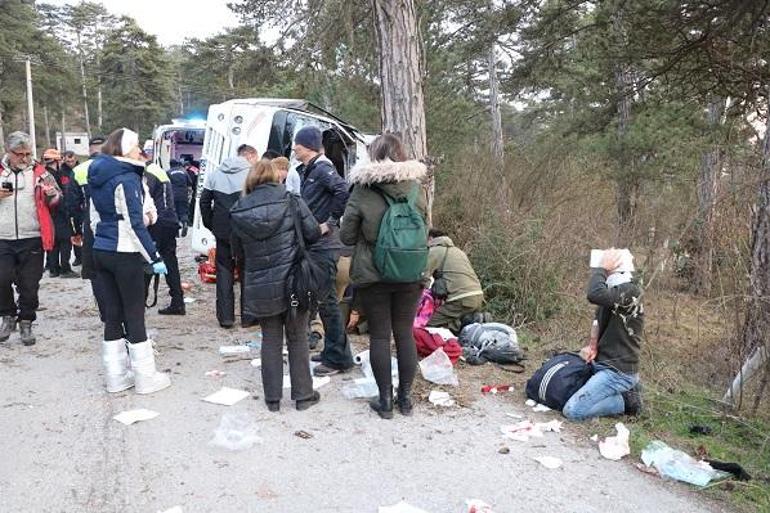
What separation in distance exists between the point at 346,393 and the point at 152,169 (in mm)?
3287

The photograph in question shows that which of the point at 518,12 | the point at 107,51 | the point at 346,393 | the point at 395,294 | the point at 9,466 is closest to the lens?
the point at 9,466

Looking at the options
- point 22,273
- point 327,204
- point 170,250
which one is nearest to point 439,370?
point 327,204

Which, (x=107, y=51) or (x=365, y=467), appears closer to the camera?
(x=365, y=467)

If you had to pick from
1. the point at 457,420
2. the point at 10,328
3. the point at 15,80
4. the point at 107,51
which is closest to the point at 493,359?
the point at 457,420

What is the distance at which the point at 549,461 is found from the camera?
3.72m

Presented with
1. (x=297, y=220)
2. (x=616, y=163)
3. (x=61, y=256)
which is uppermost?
(x=616, y=163)

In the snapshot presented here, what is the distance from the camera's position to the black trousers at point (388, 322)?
4117mm

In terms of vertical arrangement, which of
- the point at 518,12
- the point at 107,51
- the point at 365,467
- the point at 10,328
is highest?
the point at 107,51

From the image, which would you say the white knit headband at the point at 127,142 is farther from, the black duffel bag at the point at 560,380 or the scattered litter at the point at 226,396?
the black duffel bag at the point at 560,380

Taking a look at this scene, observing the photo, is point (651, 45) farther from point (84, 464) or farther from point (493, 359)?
point (84, 464)

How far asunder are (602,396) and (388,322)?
1550 millimetres

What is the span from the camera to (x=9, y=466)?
3441mm

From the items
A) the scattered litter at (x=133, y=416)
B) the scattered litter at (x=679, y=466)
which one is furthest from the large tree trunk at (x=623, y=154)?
the scattered litter at (x=133, y=416)

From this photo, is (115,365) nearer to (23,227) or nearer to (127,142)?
(127,142)
